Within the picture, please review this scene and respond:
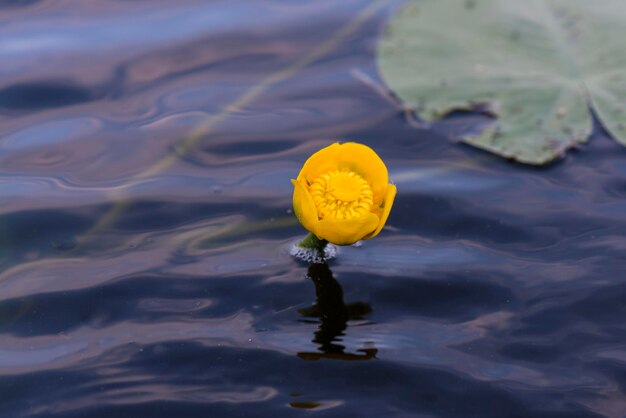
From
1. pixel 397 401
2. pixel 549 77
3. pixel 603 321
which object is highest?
pixel 549 77

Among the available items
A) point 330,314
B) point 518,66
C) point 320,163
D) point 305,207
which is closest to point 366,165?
point 320,163

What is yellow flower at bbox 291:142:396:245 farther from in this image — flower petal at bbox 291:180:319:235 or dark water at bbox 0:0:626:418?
dark water at bbox 0:0:626:418

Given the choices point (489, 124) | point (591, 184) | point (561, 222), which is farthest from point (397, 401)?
point (489, 124)

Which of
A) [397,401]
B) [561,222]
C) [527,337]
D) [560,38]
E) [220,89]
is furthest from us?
[560,38]

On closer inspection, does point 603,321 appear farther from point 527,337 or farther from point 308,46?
point 308,46

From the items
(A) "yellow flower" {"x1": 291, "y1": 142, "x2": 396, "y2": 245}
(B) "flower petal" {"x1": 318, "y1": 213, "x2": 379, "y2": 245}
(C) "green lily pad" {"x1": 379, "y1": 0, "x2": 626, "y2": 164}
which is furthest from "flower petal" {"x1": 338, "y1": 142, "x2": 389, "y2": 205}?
(C) "green lily pad" {"x1": 379, "y1": 0, "x2": 626, "y2": 164}

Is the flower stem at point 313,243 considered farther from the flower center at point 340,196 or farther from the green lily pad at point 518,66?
the green lily pad at point 518,66

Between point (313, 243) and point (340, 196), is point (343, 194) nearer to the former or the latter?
point (340, 196)

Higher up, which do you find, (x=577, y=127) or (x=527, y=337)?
(x=577, y=127)
